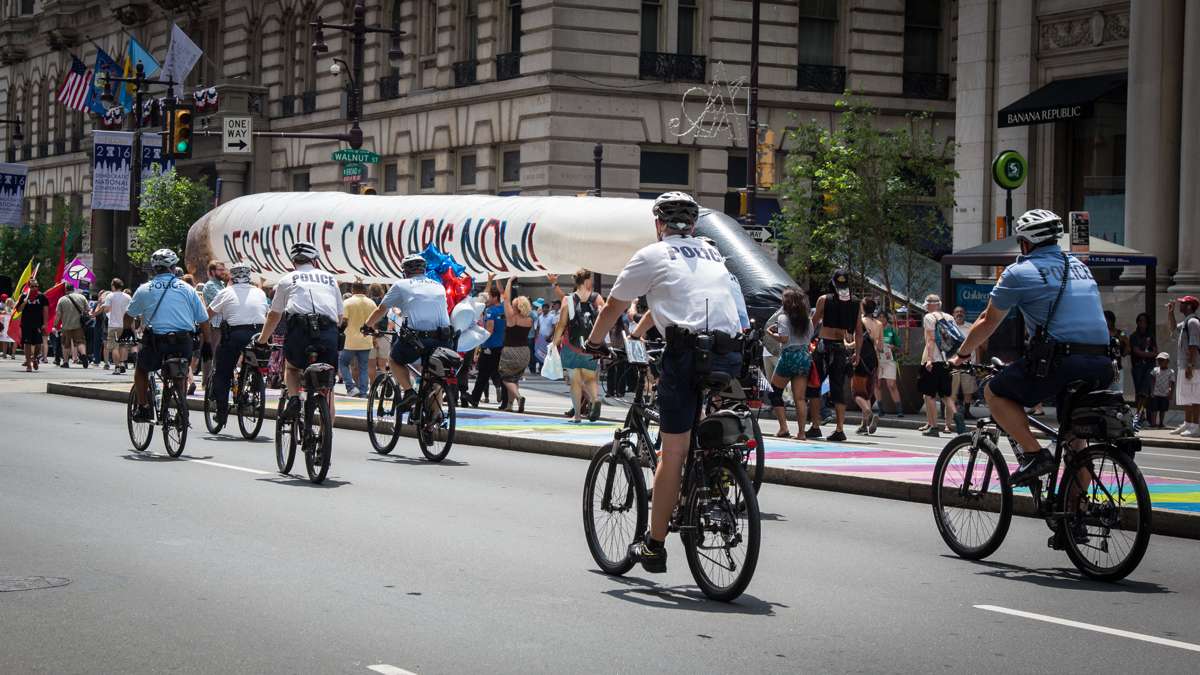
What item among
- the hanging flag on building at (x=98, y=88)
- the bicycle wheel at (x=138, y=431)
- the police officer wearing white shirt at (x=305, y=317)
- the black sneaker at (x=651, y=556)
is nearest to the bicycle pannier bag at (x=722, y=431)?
the black sneaker at (x=651, y=556)

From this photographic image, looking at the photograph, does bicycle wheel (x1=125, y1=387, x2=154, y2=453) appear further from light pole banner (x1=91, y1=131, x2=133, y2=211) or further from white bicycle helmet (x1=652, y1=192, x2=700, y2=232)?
light pole banner (x1=91, y1=131, x2=133, y2=211)

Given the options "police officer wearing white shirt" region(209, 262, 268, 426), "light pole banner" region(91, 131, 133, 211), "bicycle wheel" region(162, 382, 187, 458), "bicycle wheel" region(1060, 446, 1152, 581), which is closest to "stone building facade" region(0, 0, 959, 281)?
"light pole banner" region(91, 131, 133, 211)

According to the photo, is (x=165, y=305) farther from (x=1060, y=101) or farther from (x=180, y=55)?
(x=180, y=55)

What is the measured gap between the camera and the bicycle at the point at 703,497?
784cm

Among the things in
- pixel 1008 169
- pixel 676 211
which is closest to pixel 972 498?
pixel 676 211

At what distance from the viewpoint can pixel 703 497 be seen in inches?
318

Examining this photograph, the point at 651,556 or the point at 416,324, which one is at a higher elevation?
the point at 416,324

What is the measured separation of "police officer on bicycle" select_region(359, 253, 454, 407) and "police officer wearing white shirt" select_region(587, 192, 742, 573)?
7.58 m

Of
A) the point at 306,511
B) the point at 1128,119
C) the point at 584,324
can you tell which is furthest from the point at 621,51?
the point at 306,511

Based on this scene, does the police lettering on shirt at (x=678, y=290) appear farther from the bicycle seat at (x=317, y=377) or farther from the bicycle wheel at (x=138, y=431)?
the bicycle wheel at (x=138, y=431)

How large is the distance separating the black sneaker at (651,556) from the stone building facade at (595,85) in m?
30.3

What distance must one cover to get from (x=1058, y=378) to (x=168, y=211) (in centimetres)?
4190

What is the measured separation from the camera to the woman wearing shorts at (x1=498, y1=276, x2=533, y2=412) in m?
22.7

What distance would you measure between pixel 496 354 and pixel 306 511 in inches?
517
